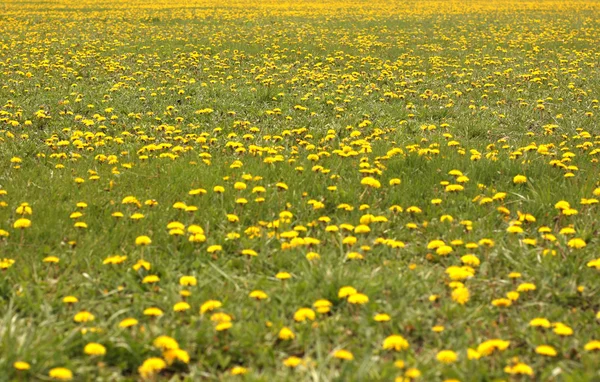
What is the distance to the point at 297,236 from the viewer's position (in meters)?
4.09

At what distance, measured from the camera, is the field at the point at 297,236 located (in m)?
2.76

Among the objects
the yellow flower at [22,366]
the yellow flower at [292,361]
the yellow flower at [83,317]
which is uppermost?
the yellow flower at [22,366]

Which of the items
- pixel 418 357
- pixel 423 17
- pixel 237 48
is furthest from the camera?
pixel 423 17

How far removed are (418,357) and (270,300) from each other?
0.86 m

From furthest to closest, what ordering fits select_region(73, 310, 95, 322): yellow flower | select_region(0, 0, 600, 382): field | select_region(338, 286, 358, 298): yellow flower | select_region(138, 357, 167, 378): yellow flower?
select_region(338, 286, 358, 298): yellow flower, select_region(73, 310, 95, 322): yellow flower, select_region(0, 0, 600, 382): field, select_region(138, 357, 167, 378): yellow flower

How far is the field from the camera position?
2756mm

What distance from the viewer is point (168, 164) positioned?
5527 mm

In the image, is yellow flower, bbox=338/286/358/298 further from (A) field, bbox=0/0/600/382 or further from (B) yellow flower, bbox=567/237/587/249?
(B) yellow flower, bbox=567/237/587/249

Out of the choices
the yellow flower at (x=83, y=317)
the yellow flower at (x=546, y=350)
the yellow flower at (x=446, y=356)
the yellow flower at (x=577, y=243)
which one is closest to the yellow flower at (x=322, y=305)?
the yellow flower at (x=446, y=356)

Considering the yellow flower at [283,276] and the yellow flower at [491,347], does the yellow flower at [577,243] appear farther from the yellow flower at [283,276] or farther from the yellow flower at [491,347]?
the yellow flower at [283,276]

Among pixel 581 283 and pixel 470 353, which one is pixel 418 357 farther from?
pixel 581 283

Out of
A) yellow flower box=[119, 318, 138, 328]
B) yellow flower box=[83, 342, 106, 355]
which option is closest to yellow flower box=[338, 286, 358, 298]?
yellow flower box=[119, 318, 138, 328]

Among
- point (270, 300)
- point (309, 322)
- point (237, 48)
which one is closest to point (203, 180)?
point (270, 300)

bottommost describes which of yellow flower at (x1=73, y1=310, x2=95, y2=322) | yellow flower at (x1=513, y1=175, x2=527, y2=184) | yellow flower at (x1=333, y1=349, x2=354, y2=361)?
yellow flower at (x1=333, y1=349, x2=354, y2=361)
